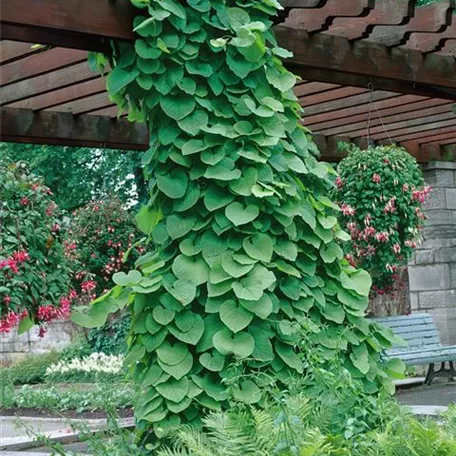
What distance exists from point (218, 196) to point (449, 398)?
4.56 metres

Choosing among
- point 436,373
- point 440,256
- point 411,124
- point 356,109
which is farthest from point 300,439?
point 440,256

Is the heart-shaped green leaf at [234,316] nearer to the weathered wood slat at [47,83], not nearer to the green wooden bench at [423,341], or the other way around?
the weathered wood slat at [47,83]

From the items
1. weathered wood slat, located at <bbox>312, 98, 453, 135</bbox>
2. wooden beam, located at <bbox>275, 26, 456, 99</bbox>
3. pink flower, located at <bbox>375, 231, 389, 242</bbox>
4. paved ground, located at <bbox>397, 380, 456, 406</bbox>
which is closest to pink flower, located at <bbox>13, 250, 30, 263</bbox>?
wooden beam, located at <bbox>275, 26, 456, 99</bbox>

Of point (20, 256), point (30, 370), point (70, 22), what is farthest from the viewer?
point (30, 370)

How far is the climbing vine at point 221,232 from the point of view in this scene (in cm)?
376

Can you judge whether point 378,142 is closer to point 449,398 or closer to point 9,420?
point 449,398

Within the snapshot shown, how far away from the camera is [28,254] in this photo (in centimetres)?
500

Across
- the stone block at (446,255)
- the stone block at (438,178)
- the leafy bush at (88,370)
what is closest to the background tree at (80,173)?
the leafy bush at (88,370)

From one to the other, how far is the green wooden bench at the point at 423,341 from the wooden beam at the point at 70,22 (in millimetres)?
4993

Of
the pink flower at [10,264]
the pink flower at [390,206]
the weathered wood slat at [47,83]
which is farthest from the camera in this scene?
the pink flower at [390,206]

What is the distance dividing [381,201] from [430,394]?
204cm

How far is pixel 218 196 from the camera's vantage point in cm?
388

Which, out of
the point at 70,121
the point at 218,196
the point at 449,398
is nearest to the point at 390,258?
the point at 449,398

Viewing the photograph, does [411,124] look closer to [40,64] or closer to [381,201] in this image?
[381,201]
